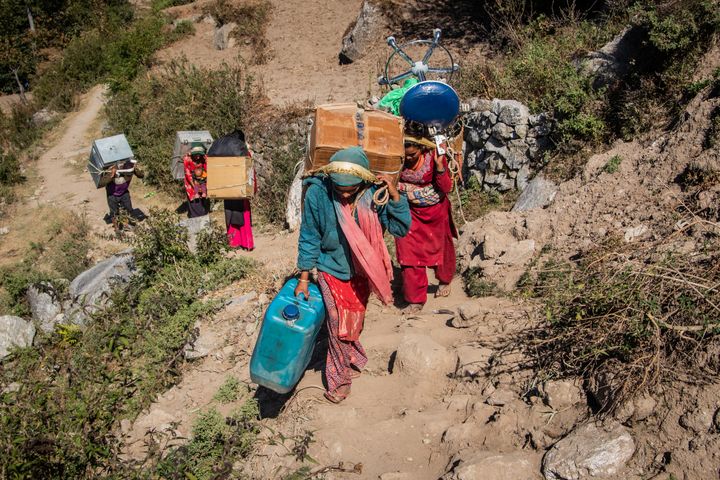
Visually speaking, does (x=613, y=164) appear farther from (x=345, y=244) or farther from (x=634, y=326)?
(x=345, y=244)

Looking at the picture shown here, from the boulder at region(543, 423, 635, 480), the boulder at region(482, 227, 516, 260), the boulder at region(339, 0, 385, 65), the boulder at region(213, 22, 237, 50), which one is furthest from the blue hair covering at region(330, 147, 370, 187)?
the boulder at region(213, 22, 237, 50)

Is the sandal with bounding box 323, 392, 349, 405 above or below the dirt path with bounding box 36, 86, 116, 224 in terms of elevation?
above

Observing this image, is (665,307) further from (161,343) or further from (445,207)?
(161,343)

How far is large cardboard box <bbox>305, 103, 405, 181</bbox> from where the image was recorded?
146 inches

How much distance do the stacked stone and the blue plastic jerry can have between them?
354 centimetres

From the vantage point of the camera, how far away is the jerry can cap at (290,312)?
10.6 ft

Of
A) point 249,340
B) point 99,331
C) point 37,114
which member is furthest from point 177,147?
point 37,114

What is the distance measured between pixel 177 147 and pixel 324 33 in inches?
225

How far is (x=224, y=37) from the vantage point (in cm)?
1297

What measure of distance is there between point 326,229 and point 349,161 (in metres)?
0.46

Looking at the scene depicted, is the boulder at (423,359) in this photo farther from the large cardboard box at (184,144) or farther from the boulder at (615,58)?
the large cardboard box at (184,144)

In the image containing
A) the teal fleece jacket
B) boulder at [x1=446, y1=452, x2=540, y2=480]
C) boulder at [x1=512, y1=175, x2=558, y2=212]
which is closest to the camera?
boulder at [x1=446, y1=452, x2=540, y2=480]

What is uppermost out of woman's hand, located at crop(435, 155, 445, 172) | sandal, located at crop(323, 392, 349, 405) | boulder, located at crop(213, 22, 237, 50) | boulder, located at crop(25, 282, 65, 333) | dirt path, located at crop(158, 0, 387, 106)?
woman's hand, located at crop(435, 155, 445, 172)

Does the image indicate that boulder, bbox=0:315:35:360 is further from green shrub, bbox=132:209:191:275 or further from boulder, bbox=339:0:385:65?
boulder, bbox=339:0:385:65
